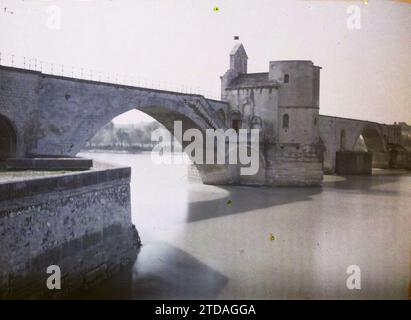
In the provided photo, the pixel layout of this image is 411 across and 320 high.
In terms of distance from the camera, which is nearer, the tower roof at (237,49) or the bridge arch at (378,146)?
the tower roof at (237,49)

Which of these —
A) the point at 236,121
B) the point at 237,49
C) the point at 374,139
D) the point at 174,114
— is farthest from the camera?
the point at 374,139

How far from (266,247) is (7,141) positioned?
9.54 m

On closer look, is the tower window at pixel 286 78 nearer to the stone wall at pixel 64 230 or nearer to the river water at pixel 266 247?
the river water at pixel 266 247

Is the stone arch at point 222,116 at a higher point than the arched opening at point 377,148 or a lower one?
higher

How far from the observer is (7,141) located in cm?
1480

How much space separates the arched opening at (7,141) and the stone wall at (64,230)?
4.62 m

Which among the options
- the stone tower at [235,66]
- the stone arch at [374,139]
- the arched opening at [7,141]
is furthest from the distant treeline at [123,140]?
the arched opening at [7,141]

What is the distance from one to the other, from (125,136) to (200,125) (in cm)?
6729

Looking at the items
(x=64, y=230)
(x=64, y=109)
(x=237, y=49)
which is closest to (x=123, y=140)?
(x=237, y=49)

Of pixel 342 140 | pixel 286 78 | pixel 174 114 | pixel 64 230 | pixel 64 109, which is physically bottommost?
pixel 64 230

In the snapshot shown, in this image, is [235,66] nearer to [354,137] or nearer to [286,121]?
[286,121]

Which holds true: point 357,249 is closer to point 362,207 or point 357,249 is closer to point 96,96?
point 362,207

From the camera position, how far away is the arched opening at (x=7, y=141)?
14.7m

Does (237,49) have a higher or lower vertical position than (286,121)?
higher
